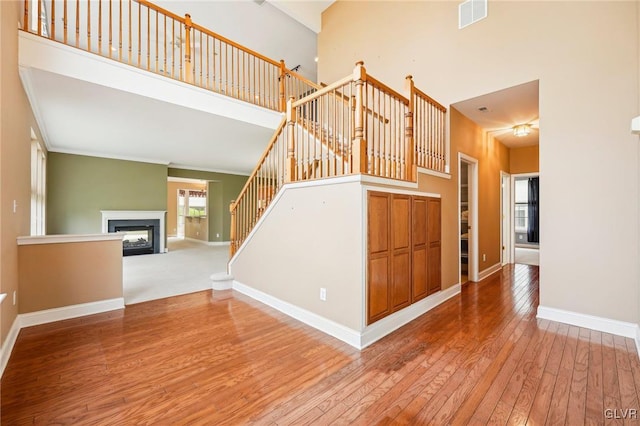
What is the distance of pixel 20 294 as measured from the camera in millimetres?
2768

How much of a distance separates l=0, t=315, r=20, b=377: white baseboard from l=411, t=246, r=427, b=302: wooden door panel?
362cm

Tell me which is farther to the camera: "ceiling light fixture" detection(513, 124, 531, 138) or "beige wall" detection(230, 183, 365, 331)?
"ceiling light fixture" detection(513, 124, 531, 138)

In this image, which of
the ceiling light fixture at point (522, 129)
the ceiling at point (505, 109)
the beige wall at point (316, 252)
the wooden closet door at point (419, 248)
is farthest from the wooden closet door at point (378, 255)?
the ceiling light fixture at point (522, 129)

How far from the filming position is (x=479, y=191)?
473 cm

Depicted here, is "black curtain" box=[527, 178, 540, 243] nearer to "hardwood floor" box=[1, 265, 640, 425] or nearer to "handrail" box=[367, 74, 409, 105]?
"hardwood floor" box=[1, 265, 640, 425]

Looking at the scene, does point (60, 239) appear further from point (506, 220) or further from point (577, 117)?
point (506, 220)

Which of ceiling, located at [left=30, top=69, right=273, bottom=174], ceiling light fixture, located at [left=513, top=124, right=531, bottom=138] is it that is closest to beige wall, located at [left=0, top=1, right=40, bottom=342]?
ceiling, located at [left=30, top=69, right=273, bottom=174]

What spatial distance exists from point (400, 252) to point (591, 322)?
2066 millimetres

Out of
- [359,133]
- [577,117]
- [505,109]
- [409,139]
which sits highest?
[505,109]

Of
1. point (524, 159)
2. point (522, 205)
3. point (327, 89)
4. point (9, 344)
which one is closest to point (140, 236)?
Result: point (9, 344)

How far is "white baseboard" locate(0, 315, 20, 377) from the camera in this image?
2.06 meters

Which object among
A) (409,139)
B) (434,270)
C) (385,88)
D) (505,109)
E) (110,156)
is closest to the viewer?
(385,88)

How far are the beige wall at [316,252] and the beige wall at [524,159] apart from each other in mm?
5535

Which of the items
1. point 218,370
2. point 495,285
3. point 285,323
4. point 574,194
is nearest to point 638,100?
point 574,194
